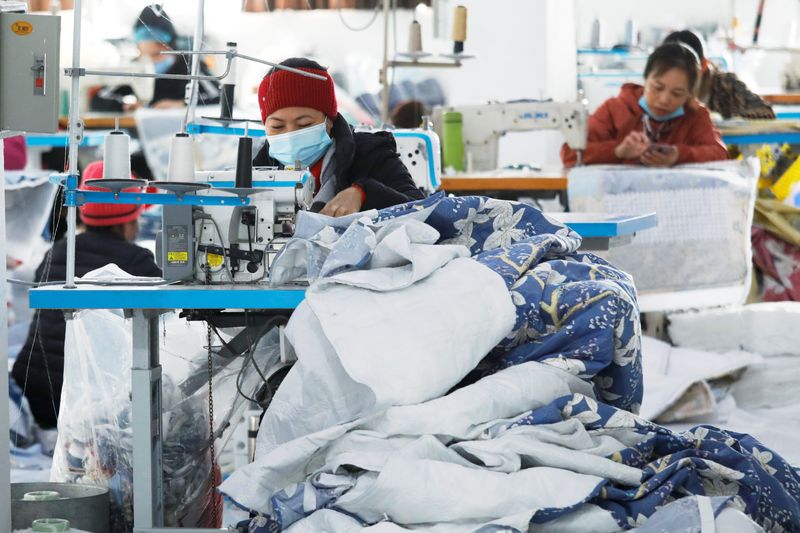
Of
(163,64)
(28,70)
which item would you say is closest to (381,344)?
(28,70)

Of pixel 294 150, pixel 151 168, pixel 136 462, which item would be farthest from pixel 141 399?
pixel 151 168

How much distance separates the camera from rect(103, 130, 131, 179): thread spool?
8.18ft

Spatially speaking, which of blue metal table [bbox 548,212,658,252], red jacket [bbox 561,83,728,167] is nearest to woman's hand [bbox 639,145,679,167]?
red jacket [bbox 561,83,728,167]

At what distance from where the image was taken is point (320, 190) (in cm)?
299

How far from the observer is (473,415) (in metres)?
2.04

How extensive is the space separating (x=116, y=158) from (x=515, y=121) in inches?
88.8

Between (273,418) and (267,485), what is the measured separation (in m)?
0.13

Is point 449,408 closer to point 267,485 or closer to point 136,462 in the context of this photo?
point 267,485

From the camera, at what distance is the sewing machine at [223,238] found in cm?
250

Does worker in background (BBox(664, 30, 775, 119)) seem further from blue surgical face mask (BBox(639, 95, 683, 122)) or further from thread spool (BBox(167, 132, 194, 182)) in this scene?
thread spool (BBox(167, 132, 194, 182))

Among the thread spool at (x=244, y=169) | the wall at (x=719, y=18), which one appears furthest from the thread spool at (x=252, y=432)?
the wall at (x=719, y=18)

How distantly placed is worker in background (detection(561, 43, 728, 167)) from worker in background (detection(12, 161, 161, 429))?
181 centimetres

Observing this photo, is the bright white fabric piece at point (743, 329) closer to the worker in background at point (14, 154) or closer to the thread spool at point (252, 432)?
the thread spool at point (252, 432)

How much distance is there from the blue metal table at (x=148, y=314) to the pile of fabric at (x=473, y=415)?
5.4 inches
